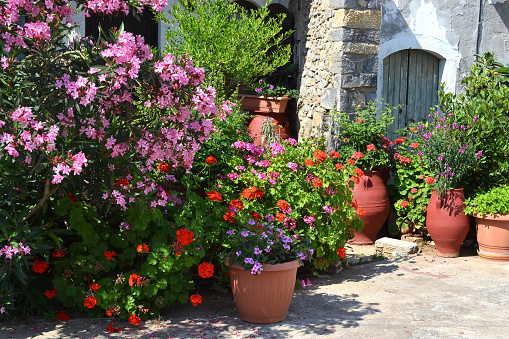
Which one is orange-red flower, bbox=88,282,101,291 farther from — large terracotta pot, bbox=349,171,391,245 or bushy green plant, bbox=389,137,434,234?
bushy green plant, bbox=389,137,434,234

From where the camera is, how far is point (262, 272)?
4.32 meters

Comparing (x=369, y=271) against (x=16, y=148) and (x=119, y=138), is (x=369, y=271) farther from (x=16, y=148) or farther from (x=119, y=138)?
(x=16, y=148)

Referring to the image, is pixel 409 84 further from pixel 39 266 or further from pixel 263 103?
pixel 39 266

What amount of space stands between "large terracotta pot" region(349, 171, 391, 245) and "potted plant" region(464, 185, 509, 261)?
2.99ft

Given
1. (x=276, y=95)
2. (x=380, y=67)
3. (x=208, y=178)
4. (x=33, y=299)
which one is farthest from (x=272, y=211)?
(x=380, y=67)

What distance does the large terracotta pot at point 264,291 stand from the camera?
4.32m

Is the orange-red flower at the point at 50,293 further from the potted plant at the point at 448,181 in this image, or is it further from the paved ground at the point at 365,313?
the potted plant at the point at 448,181

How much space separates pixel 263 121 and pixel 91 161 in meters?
3.37

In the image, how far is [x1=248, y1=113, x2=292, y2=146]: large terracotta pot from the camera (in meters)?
7.32

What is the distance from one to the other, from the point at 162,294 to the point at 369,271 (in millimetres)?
2305

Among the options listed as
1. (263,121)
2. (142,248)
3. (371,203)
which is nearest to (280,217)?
(142,248)

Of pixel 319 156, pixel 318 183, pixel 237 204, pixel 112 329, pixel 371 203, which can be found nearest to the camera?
pixel 112 329

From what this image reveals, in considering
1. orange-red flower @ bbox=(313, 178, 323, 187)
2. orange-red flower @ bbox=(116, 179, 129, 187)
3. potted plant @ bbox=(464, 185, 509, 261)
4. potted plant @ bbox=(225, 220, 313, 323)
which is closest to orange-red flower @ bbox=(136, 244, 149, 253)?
orange-red flower @ bbox=(116, 179, 129, 187)

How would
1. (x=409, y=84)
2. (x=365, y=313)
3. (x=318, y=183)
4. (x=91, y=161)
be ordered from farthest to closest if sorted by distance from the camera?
1. (x=409, y=84)
2. (x=318, y=183)
3. (x=365, y=313)
4. (x=91, y=161)
